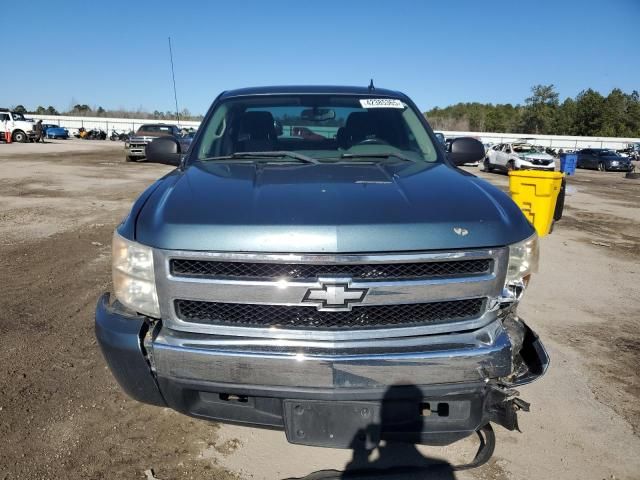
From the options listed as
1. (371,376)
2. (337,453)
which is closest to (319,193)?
(371,376)

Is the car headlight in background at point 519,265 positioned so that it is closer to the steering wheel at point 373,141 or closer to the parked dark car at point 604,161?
the steering wheel at point 373,141

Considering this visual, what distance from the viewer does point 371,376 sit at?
194cm

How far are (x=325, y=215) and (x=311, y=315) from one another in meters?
0.42

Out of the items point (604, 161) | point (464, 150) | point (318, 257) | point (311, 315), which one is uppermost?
point (464, 150)

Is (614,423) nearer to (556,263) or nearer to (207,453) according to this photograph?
(207,453)

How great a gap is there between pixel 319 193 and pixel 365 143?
1315 millimetres

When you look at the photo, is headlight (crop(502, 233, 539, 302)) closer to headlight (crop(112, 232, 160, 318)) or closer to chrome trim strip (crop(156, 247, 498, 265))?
chrome trim strip (crop(156, 247, 498, 265))

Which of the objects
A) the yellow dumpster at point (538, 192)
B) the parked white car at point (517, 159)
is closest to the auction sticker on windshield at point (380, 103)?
the yellow dumpster at point (538, 192)

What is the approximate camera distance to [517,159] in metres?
23.9

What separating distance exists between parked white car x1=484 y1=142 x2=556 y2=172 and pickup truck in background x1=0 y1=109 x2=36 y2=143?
31491 mm

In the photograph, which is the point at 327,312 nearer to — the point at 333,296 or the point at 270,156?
the point at 333,296

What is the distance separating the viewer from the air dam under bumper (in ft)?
6.39

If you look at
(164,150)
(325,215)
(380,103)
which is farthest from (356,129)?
(325,215)

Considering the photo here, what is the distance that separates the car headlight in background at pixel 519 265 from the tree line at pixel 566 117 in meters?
78.1
